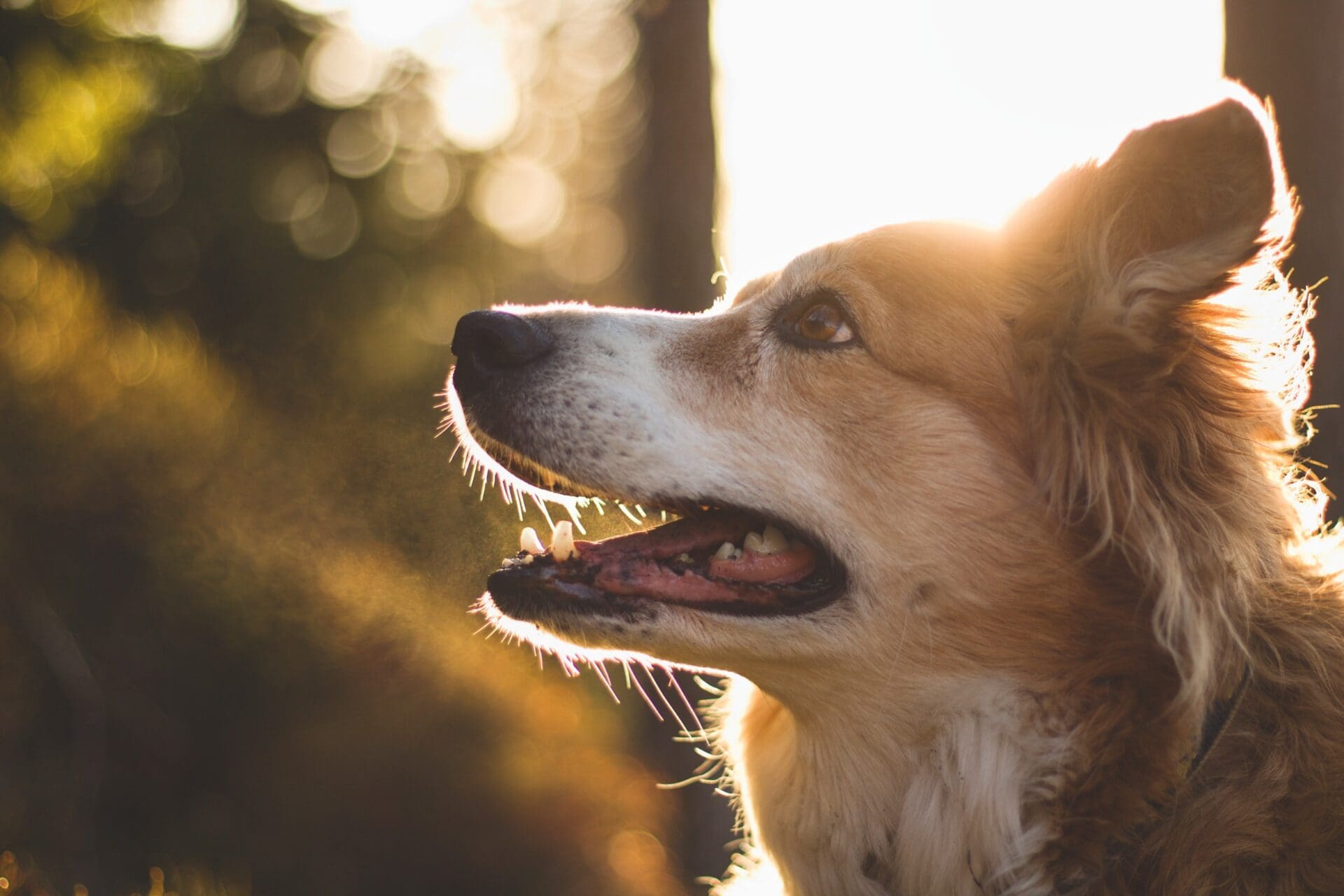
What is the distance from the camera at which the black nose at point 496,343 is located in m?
2.43

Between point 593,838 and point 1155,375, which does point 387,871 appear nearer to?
point 593,838

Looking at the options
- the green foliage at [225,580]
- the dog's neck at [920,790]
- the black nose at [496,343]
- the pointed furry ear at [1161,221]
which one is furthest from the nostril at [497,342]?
the green foliage at [225,580]

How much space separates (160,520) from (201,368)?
718 mm

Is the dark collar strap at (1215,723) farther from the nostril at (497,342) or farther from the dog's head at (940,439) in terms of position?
the nostril at (497,342)

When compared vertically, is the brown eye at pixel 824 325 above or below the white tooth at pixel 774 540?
above

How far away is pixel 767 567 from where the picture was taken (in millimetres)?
2408

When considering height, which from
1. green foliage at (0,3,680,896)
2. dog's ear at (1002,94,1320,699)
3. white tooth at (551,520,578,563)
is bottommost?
green foliage at (0,3,680,896)

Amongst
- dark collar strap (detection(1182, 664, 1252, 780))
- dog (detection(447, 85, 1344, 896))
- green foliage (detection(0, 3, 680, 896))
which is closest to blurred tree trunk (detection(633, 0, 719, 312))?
green foliage (detection(0, 3, 680, 896))

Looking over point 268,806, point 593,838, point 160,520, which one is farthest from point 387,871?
point 160,520

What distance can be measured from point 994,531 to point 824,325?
2.13ft

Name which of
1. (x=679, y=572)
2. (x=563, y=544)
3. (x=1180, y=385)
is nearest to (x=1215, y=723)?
(x=1180, y=385)

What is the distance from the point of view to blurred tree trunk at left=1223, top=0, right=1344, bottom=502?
3451 millimetres

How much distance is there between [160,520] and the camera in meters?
4.57

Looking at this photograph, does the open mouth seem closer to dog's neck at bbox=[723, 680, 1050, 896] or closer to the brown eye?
dog's neck at bbox=[723, 680, 1050, 896]
